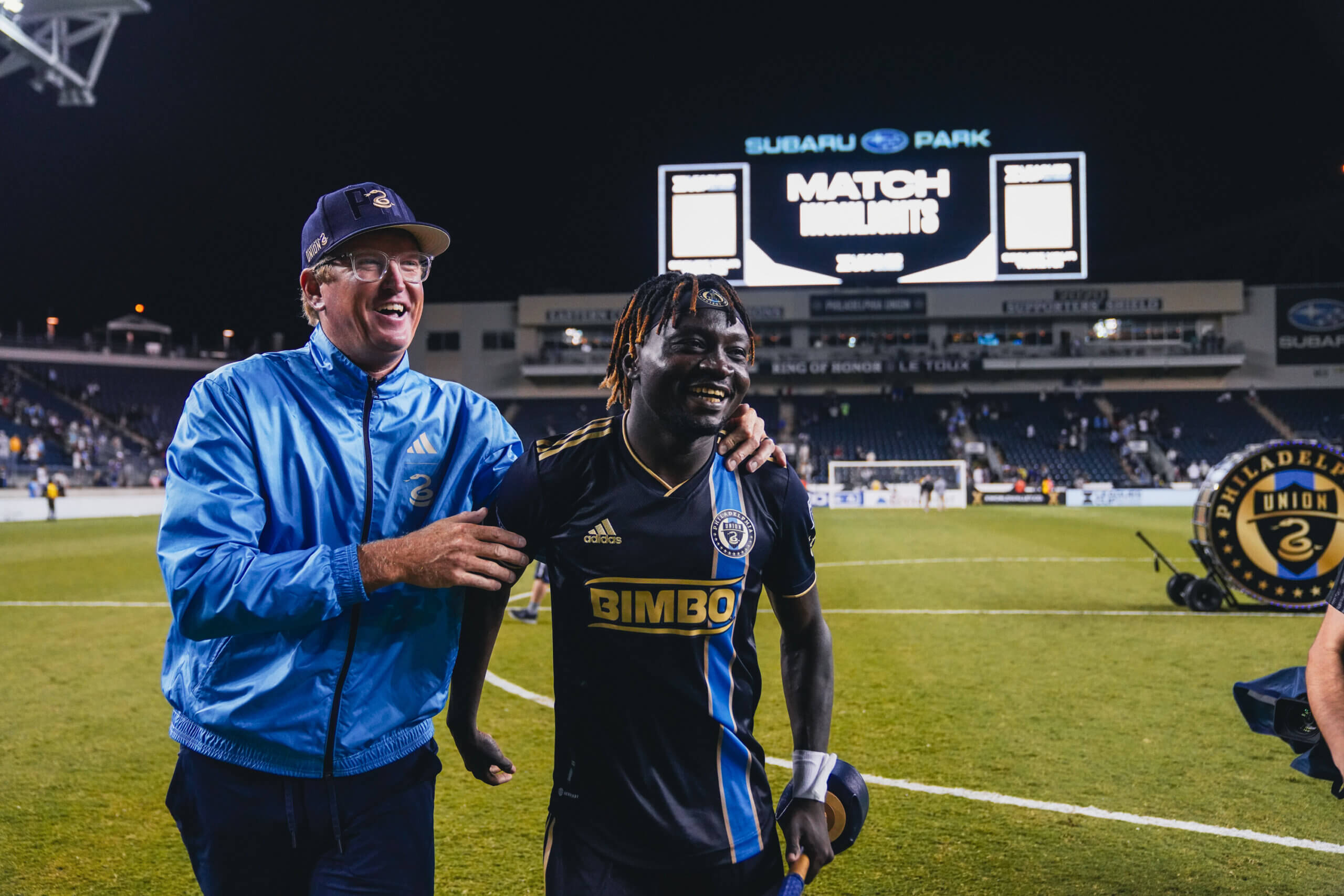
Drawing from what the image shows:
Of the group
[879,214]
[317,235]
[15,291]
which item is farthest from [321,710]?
[15,291]

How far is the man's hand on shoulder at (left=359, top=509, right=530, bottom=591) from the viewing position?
198 centimetres

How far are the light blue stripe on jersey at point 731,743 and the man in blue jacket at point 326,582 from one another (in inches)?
13.1

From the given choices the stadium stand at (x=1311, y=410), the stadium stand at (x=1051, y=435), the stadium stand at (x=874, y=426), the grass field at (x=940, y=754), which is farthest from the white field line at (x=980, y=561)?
the stadium stand at (x=1311, y=410)

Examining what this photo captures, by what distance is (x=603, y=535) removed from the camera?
88.0 inches

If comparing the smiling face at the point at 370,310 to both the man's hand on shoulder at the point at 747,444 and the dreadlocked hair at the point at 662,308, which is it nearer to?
the dreadlocked hair at the point at 662,308

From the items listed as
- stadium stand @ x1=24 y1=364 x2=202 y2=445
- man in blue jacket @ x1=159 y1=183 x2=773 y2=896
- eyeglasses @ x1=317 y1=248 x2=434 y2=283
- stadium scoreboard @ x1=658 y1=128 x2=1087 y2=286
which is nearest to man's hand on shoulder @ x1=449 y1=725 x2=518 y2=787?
man in blue jacket @ x1=159 y1=183 x2=773 y2=896

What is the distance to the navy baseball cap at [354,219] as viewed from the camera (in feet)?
7.52

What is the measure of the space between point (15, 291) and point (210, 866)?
57.9 m

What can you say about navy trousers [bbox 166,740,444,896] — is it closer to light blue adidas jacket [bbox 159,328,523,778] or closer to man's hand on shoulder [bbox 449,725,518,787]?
light blue adidas jacket [bbox 159,328,523,778]

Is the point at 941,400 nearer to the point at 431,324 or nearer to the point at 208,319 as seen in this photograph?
the point at 431,324

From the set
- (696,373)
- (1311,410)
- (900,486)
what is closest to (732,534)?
(696,373)

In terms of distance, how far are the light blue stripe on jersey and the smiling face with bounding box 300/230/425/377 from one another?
97 cm

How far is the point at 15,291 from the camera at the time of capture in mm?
47656

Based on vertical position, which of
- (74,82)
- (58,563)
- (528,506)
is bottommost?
(58,563)
